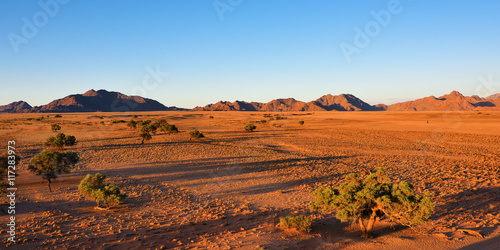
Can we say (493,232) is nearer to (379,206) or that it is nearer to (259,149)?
(379,206)

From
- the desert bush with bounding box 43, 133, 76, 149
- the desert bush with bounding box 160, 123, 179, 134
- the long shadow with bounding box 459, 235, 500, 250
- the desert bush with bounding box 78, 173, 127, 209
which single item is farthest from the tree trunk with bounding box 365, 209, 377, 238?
the desert bush with bounding box 160, 123, 179, 134

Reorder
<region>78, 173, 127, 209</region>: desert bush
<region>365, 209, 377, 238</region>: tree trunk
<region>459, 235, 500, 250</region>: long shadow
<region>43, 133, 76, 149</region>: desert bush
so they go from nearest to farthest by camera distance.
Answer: <region>459, 235, 500, 250</region>: long shadow → <region>365, 209, 377, 238</region>: tree trunk → <region>78, 173, 127, 209</region>: desert bush → <region>43, 133, 76, 149</region>: desert bush

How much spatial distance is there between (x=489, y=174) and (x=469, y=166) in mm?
2359

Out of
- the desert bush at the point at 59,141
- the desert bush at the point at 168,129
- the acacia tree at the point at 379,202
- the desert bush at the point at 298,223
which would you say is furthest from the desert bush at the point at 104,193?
the desert bush at the point at 168,129

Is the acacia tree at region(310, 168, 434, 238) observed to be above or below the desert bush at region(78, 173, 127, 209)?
above

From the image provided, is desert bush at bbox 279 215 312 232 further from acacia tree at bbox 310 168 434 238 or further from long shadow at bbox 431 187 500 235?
long shadow at bbox 431 187 500 235

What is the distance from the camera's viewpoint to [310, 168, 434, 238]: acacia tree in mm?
7566

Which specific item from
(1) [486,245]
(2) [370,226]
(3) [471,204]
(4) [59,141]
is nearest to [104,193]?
(2) [370,226]

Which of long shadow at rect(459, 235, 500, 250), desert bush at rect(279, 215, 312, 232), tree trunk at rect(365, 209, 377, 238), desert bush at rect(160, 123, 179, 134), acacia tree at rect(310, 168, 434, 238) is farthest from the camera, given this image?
desert bush at rect(160, 123, 179, 134)

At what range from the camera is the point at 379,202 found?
7.60m

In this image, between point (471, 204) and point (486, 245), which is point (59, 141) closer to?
point (486, 245)

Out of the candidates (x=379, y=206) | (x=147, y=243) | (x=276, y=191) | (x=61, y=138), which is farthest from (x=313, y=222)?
(x=61, y=138)

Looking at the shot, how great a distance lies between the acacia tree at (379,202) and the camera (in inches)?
298

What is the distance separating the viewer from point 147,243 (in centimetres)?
830
